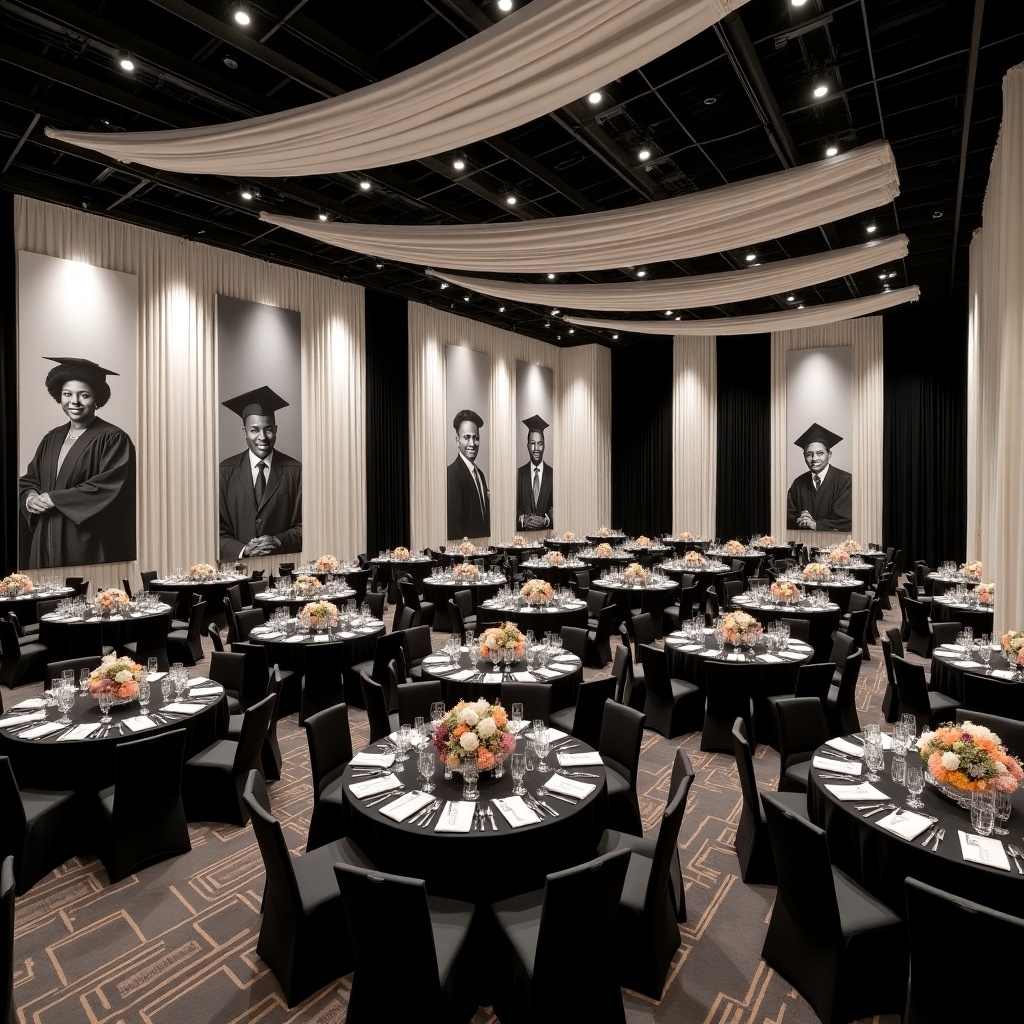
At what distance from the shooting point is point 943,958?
2.25m

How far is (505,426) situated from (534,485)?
2.10 meters

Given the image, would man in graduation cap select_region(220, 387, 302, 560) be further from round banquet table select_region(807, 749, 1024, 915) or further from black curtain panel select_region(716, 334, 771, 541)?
black curtain panel select_region(716, 334, 771, 541)

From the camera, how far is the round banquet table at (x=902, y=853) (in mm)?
2609

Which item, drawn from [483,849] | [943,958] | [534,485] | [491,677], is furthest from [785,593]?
[534,485]

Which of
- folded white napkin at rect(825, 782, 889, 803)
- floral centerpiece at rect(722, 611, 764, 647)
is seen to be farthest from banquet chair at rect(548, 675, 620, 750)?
floral centerpiece at rect(722, 611, 764, 647)

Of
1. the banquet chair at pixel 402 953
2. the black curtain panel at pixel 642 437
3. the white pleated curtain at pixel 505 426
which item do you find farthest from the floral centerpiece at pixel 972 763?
the black curtain panel at pixel 642 437

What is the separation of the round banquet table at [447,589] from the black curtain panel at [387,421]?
3909mm

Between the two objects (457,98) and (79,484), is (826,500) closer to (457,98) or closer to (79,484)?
(457,98)

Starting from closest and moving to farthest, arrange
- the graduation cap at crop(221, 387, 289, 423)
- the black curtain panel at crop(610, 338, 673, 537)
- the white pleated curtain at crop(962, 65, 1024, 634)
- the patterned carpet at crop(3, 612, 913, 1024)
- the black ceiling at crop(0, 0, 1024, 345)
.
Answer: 1. the patterned carpet at crop(3, 612, 913, 1024)
2. the black ceiling at crop(0, 0, 1024, 345)
3. the white pleated curtain at crop(962, 65, 1024, 634)
4. the graduation cap at crop(221, 387, 289, 423)
5. the black curtain panel at crop(610, 338, 673, 537)

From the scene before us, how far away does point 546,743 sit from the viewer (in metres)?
3.73

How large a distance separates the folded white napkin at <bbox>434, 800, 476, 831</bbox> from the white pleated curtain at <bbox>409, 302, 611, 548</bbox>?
12388mm

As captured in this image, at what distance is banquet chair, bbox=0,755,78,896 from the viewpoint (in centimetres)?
358

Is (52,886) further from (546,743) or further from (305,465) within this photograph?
(305,465)

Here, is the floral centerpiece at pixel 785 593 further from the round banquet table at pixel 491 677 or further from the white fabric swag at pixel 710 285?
the white fabric swag at pixel 710 285
